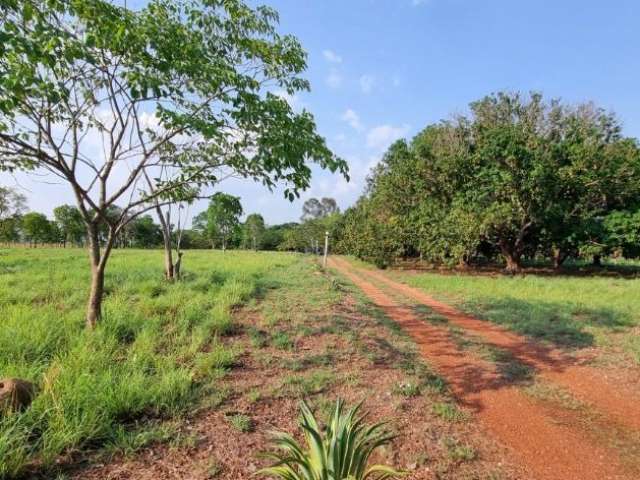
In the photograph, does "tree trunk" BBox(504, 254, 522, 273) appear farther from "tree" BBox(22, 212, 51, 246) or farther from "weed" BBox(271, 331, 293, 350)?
"tree" BBox(22, 212, 51, 246)

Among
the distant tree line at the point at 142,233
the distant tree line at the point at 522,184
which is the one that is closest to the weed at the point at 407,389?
the distant tree line at the point at 522,184

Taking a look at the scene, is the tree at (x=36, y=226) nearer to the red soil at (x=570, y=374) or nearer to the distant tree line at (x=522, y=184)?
the distant tree line at (x=522, y=184)

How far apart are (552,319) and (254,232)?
199 ft

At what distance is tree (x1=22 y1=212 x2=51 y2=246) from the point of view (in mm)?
51156

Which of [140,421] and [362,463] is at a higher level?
[362,463]

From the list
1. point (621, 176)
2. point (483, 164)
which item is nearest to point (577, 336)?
point (483, 164)

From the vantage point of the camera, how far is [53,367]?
3598mm

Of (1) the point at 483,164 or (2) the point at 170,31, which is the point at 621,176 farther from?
(2) the point at 170,31

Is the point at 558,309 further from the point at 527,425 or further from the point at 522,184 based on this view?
the point at 522,184

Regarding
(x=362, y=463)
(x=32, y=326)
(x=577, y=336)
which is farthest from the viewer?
(x=577, y=336)

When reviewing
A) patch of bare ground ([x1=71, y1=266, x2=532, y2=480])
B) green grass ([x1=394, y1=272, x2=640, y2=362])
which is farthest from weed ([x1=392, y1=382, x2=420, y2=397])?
green grass ([x1=394, y1=272, x2=640, y2=362])

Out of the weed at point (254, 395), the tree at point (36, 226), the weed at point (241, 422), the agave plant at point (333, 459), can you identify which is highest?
the tree at point (36, 226)

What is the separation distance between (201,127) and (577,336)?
727 centimetres

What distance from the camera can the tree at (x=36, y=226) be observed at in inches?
2014
